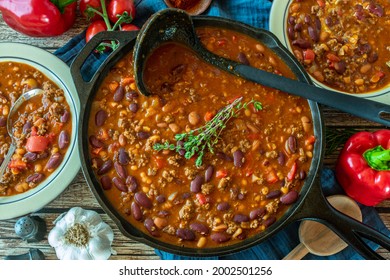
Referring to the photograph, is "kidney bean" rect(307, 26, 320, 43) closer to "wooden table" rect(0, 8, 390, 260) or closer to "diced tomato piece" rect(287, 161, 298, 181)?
"wooden table" rect(0, 8, 390, 260)

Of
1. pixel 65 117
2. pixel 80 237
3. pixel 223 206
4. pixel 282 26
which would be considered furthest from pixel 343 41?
pixel 80 237

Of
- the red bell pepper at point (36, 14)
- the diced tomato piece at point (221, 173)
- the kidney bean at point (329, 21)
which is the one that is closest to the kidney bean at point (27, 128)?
the red bell pepper at point (36, 14)

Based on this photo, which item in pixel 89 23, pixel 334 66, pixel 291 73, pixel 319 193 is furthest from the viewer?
pixel 89 23

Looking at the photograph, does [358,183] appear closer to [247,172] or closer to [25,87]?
[247,172]

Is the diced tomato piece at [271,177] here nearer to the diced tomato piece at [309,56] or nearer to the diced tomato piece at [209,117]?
the diced tomato piece at [209,117]

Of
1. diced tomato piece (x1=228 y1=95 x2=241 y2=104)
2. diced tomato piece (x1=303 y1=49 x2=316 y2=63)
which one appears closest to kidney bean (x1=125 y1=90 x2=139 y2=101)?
diced tomato piece (x1=228 y1=95 x2=241 y2=104)
